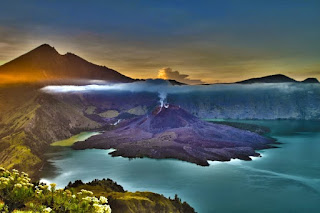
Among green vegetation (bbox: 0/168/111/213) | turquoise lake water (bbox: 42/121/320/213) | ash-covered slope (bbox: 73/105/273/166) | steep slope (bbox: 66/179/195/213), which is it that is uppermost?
green vegetation (bbox: 0/168/111/213)

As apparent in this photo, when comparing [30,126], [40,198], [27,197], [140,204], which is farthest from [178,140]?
[27,197]

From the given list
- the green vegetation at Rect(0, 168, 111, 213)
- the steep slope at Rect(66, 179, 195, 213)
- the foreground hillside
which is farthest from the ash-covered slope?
the green vegetation at Rect(0, 168, 111, 213)

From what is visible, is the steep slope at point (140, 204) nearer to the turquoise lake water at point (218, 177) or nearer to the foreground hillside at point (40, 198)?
the foreground hillside at point (40, 198)

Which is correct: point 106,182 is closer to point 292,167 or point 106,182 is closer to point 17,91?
point 292,167

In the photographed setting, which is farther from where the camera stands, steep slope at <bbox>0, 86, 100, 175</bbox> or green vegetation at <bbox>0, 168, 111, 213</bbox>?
steep slope at <bbox>0, 86, 100, 175</bbox>

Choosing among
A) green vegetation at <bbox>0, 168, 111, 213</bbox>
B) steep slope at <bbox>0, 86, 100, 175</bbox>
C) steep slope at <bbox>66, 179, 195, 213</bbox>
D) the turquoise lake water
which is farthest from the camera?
steep slope at <bbox>0, 86, 100, 175</bbox>

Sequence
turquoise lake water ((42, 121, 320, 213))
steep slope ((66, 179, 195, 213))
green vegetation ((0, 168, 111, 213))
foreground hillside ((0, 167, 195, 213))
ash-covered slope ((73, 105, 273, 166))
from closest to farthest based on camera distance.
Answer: foreground hillside ((0, 167, 195, 213)) < green vegetation ((0, 168, 111, 213)) < steep slope ((66, 179, 195, 213)) < turquoise lake water ((42, 121, 320, 213)) < ash-covered slope ((73, 105, 273, 166))

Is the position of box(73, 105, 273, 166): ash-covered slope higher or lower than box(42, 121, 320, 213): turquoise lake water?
higher

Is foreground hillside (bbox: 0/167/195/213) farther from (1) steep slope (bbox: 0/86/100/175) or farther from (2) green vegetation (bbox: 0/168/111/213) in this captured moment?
(1) steep slope (bbox: 0/86/100/175)
